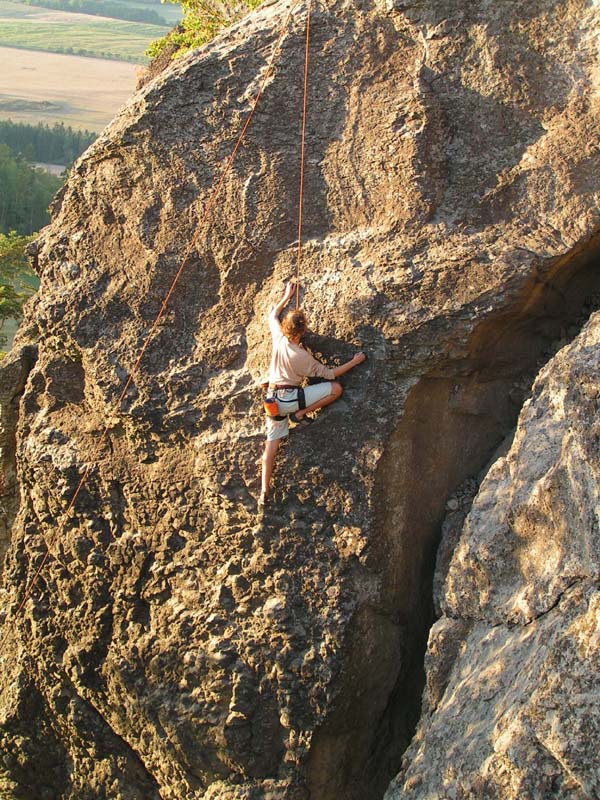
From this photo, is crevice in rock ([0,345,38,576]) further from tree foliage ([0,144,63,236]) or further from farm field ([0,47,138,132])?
farm field ([0,47,138,132])

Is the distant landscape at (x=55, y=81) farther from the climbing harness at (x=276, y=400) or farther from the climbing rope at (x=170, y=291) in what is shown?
the climbing harness at (x=276, y=400)

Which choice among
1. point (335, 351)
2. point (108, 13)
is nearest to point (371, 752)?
point (335, 351)

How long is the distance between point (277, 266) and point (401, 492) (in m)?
2.41

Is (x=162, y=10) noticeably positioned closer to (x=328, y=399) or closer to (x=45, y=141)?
(x=45, y=141)

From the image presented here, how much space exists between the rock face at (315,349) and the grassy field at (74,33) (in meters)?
116

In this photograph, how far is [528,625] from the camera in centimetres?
641

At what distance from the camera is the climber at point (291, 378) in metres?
7.43

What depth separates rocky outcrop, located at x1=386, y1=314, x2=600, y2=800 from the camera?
555 centimetres

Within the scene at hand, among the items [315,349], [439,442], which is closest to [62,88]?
[315,349]

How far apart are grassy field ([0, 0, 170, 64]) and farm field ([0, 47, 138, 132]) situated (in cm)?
233

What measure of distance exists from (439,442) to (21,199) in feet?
160

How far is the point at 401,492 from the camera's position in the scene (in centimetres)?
781

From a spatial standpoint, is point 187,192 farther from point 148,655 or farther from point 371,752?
point 371,752

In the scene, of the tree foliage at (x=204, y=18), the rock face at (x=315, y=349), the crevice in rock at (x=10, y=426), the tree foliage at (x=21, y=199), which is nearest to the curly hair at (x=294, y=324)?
Answer: the rock face at (x=315, y=349)
